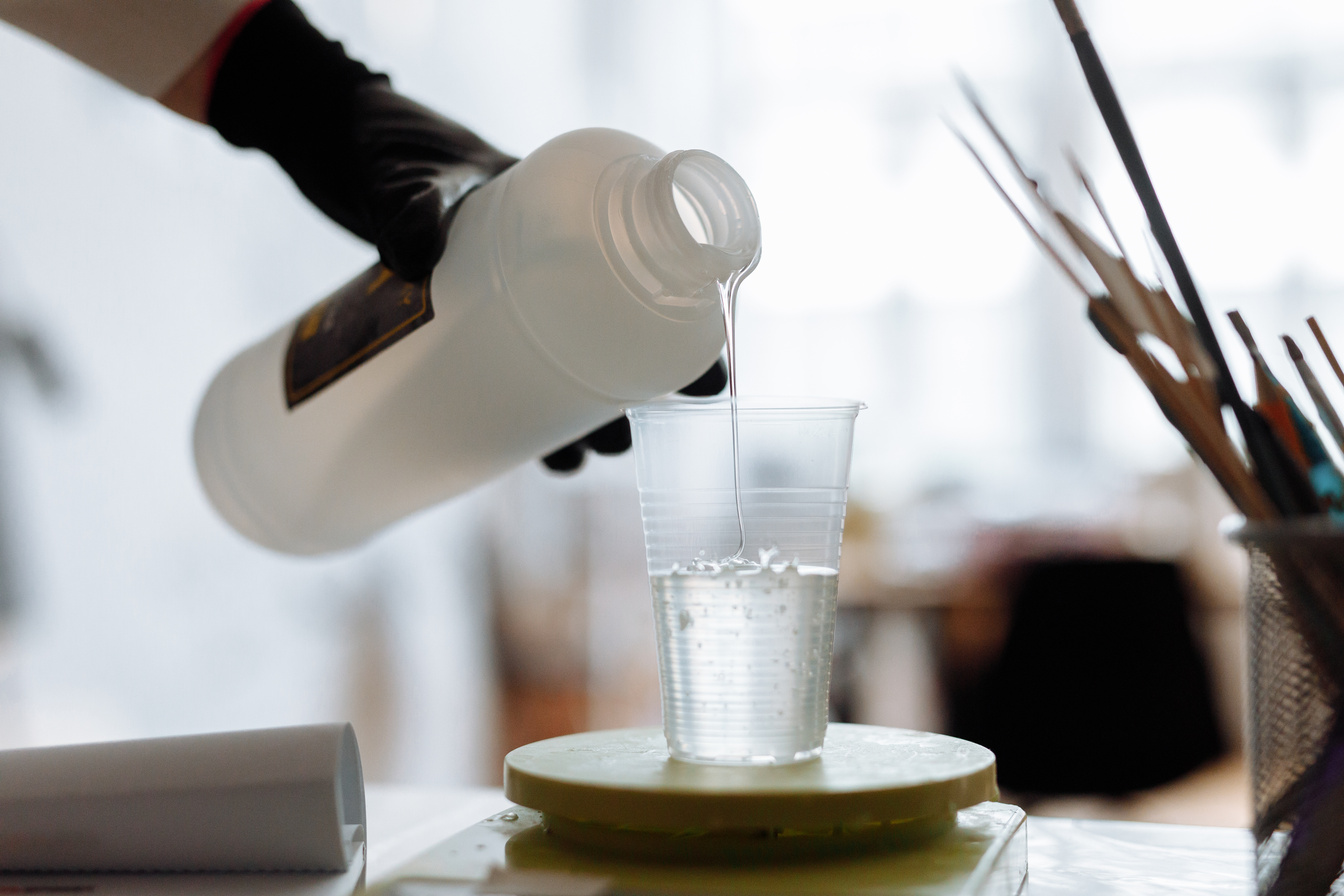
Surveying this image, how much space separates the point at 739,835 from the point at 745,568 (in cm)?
13

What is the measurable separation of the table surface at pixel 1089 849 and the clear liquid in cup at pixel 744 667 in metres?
0.13

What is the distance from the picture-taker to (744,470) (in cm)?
56

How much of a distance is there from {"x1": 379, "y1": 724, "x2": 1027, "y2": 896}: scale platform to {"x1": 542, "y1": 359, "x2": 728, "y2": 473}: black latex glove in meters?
0.31

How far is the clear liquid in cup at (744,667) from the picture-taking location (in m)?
0.53

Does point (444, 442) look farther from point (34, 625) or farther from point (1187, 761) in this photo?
point (1187, 761)

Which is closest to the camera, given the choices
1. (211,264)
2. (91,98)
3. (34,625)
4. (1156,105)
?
(34,625)

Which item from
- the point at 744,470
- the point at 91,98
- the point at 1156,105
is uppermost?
the point at 1156,105

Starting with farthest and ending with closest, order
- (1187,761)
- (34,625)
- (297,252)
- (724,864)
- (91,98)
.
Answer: (1187,761), (297,252), (91,98), (34,625), (724,864)

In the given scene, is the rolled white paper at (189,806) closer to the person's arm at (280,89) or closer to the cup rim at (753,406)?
the cup rim at (753,406)

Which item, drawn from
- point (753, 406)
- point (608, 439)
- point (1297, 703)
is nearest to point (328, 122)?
point (608, 439)

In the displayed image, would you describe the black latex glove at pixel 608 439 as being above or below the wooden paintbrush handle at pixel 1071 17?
below

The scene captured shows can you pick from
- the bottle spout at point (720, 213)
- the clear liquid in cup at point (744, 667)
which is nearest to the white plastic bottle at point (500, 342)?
the bottle spout at point (720, 213)

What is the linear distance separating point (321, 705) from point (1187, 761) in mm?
1568

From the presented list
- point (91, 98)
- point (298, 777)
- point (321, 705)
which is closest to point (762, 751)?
point (298, 777)
